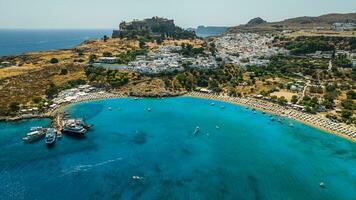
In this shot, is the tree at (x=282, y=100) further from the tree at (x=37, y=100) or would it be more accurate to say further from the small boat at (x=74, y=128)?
the tree at (x=37, y=100)

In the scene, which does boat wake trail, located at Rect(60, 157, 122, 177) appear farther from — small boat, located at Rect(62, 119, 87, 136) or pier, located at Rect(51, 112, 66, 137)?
pier, located at Rect(51, 112, 66, 137)

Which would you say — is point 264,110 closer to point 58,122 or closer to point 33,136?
point 58,122

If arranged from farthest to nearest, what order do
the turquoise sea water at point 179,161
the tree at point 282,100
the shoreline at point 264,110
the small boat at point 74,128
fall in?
the tree at point 282,100 < the shoreline at point 264,110 < the small boat at point 74,128 < the turquoise sea water at point 179,161

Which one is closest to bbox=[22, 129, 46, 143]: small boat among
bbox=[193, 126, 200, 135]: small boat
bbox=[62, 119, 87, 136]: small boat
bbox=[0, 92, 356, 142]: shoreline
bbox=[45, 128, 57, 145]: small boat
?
bbox=[45, 128, 57, 145]: small boat

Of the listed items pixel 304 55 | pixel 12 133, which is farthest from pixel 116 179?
pixel 304 55

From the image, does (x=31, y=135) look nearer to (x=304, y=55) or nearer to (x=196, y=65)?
(x=196, y=65)

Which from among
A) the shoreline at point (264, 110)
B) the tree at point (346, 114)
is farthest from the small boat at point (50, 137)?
the tree at point (346, 114)
